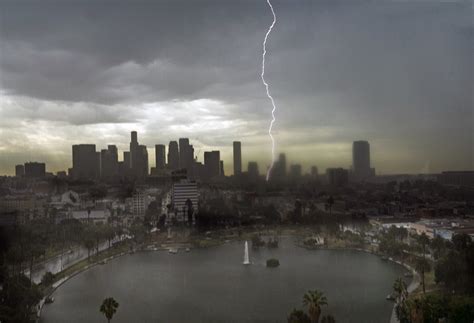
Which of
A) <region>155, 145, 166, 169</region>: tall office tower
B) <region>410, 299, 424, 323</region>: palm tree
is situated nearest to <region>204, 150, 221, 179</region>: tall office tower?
<region>155, 145, 166, 169</region>: tall office tower

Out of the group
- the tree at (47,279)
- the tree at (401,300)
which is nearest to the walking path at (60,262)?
the tree at (47,279)

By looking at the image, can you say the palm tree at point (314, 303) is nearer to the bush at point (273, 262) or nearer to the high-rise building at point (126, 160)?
the bush at point (273, 262)

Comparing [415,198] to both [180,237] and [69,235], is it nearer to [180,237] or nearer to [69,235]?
[180,237]

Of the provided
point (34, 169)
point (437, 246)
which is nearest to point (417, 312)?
point (437, 246)

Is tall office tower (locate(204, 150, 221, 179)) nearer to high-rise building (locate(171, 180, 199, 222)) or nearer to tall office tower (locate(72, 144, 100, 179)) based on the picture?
high-rise building (locate(171, 180, 199, 222))

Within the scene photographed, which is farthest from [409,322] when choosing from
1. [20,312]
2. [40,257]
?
[40,257]

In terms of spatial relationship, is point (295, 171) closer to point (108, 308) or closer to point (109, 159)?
point (109, 159)
